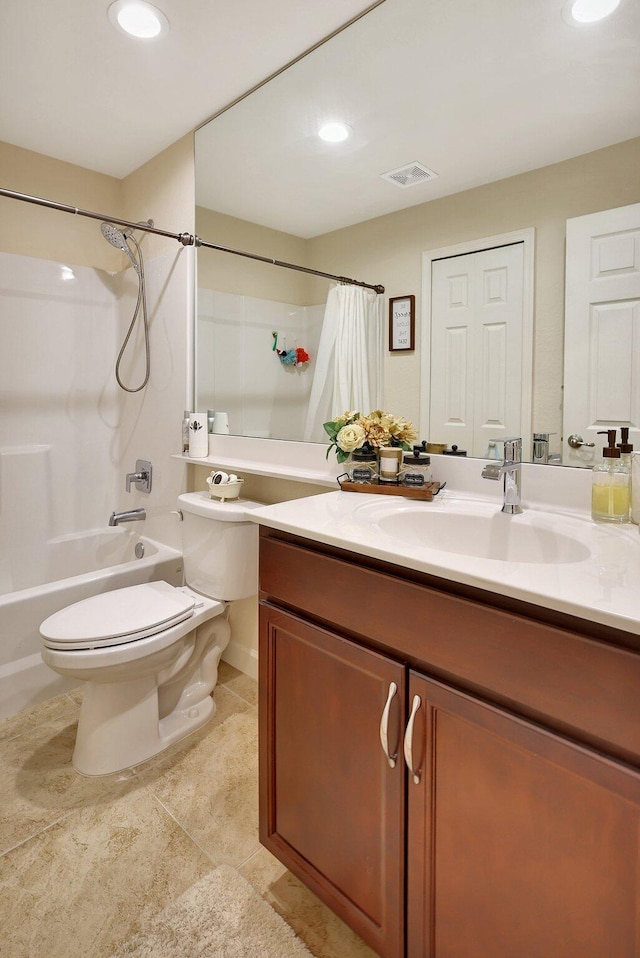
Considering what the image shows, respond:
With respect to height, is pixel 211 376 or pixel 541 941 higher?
pixel 211 376

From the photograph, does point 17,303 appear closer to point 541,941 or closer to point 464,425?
point 464,425

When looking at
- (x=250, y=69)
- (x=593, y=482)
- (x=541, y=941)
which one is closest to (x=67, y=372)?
(x=250, y=69)

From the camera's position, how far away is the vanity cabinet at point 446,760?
2.26 feet

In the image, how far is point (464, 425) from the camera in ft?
4.70

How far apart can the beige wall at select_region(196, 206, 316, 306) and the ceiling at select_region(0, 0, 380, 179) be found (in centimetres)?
41

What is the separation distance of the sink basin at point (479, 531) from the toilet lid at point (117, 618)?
87 centimetres

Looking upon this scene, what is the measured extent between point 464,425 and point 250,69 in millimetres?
1502

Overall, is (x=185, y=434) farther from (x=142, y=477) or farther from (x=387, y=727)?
Answer: (x=387, y=727)

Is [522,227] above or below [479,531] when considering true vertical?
above

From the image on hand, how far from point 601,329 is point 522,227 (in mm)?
342

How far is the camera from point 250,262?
6.59ft

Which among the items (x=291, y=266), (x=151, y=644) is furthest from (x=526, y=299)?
(x=151, y=644)

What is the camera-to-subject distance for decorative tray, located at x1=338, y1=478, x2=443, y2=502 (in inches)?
52.2

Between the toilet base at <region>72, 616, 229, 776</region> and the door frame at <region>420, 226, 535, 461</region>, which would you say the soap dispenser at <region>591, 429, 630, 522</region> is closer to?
the door frame at <region>420, 226, 535, 461</region>
